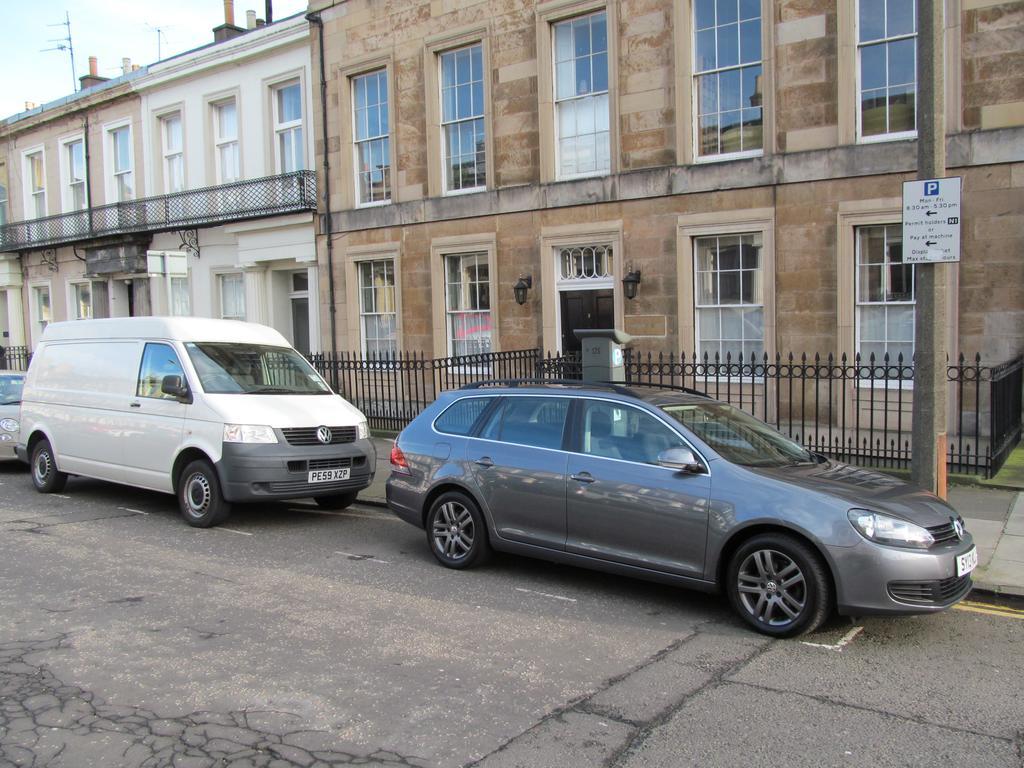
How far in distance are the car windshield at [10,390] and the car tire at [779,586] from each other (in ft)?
40.0

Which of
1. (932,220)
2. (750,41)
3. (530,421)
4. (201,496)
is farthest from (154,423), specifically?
(750,41)

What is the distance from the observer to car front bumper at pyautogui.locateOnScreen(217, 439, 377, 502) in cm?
873

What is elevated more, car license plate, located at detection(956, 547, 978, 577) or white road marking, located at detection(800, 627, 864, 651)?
car license plate, located at detection(956, 547, 978, 577)

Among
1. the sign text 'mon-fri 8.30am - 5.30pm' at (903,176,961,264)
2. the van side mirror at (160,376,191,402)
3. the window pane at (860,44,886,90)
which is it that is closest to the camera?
the sign text 'mon-fri 8.30am - 5.30pm' at (903,176,961,264)

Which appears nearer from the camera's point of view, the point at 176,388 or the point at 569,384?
the point at 569,384

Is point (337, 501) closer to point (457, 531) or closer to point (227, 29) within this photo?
point (457, 531)

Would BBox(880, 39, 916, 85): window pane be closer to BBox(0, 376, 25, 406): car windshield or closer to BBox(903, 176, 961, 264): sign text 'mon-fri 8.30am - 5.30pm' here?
BBox(903, 176, 961, 264): sign text 'mon-fri 8.30am - 5.30pm'

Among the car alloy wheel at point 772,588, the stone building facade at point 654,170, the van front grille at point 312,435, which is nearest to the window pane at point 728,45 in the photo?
the stone building facade at point 654,170

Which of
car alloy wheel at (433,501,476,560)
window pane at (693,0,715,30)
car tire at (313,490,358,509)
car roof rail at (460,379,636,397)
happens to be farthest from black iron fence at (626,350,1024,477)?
window pane at (693,0,715,30)

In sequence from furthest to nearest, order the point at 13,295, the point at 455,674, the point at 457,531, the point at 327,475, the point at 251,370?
1. the point at 13,295
2. the point at 251,370
3. the point at 327,475
4. the point at 457,531
5. the point at 455,674

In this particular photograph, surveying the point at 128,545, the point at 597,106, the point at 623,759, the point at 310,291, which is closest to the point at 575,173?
the point at 597,106

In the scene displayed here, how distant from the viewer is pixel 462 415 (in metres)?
7.62

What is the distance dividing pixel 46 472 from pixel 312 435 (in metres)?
4.43

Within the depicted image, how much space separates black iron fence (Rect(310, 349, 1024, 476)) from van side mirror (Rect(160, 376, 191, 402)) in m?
5.03
